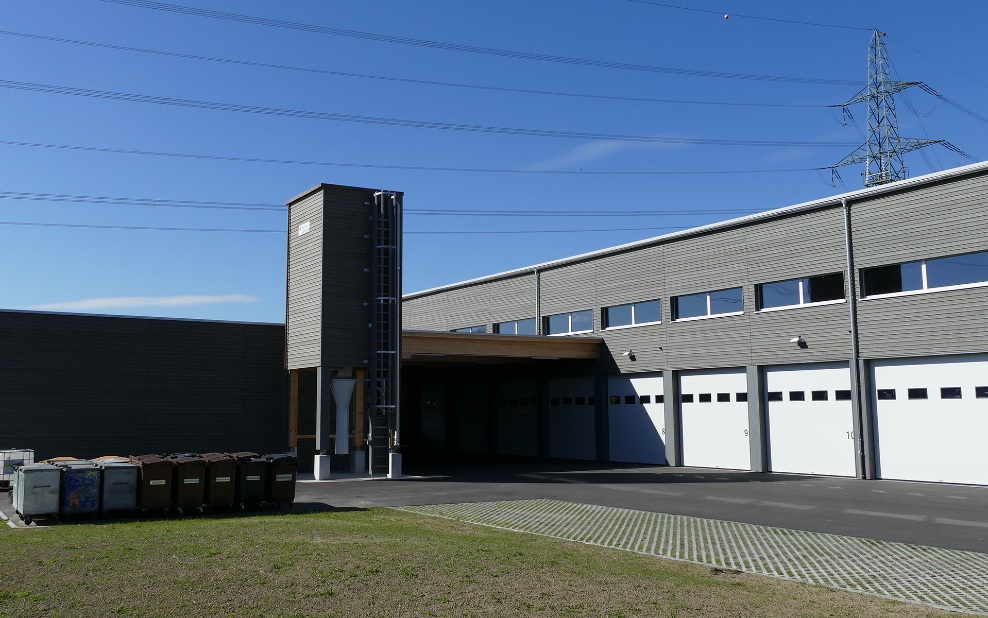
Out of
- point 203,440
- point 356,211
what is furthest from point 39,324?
point 356,211

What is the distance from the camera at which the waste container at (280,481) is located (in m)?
18.0

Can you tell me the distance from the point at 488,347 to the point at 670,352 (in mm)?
6579

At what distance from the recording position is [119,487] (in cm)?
1645

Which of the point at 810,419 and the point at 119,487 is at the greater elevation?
the point at 810,419

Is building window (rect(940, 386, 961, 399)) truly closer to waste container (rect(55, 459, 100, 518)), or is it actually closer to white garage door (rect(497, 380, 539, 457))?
white garage door (rect(497, 380, 539, 457))

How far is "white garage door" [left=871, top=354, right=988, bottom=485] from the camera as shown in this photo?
22.5 meters

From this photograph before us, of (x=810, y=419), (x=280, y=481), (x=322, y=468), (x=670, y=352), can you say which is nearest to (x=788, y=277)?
(x=810, y=419)

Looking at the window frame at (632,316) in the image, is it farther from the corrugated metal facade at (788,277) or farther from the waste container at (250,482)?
the waste container at (250,482)

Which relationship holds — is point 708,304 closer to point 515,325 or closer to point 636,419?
point 636,419

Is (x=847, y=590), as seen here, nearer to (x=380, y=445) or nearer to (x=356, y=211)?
(x=380, y=445)

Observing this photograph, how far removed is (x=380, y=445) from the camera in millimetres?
27422

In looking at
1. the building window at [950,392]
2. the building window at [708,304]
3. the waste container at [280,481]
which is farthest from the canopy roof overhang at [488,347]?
the building window at [950,392]

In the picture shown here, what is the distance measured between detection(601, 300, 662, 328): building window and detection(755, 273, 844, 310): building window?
4749mm

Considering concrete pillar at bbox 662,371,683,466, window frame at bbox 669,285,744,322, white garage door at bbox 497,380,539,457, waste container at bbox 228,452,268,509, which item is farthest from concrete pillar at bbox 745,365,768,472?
waste container at bbox 228,452,268,509
